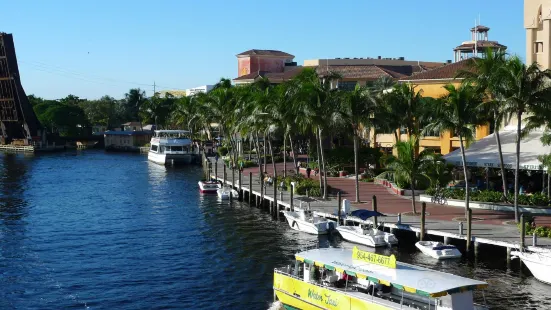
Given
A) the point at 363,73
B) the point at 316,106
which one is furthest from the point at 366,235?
the point at 363,73

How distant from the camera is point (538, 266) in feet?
122

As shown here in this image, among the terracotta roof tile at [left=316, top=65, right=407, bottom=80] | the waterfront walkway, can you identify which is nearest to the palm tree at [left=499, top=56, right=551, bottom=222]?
the waterfront walkway

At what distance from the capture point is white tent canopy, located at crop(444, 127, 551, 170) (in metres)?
53.2

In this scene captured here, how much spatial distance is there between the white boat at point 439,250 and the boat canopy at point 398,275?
9515 mm

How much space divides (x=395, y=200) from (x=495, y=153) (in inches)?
348

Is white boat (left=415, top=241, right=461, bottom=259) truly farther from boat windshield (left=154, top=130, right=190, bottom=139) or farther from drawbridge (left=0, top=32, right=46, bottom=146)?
drawbridge (left=0, top=32, right=46, bottom=146)

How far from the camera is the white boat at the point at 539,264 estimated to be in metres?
36.6

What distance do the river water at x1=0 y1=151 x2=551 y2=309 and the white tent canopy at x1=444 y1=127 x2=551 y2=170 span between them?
12.8m

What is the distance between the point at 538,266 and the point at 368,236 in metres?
11.9

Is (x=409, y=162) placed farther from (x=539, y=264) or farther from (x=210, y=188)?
(x=210, y=188)

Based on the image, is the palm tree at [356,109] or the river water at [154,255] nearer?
the river water at [154,255]

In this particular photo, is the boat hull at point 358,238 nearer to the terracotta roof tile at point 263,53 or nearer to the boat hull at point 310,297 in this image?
the boat hull at point 310,297

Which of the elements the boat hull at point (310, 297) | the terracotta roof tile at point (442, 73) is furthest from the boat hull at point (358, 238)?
the terracotta roof tile at point (442, 73)

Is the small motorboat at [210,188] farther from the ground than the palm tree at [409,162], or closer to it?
closer to it
